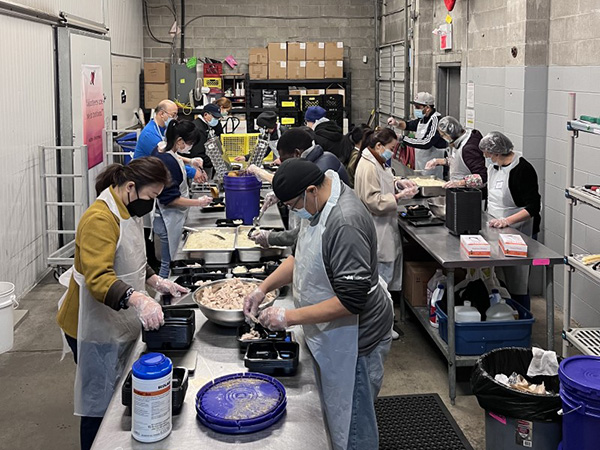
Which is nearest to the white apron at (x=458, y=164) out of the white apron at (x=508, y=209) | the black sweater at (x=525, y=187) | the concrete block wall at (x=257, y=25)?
the white apron at (x=508, y=209)

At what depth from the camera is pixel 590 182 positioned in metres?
5.12

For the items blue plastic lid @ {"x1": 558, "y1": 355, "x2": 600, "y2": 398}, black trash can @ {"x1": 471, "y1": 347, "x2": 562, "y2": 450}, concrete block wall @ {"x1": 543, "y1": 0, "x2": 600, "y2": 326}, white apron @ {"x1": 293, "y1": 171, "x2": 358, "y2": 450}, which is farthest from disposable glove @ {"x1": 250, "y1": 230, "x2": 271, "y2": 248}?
concrete block wall @ {"x1": 543, "y1": 0, "x2": 600, "y2": 326}

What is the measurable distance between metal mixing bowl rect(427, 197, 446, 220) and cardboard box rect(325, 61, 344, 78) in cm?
637

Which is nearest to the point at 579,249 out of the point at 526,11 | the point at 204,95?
the point at 526,11

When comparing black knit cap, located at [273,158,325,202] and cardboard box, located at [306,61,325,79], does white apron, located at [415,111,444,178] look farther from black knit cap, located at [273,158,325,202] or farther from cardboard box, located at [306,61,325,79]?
black knit cap, located at [273,158,325,202]

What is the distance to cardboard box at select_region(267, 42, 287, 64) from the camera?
38.6 feet

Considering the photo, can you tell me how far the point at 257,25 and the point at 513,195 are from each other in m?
8.63

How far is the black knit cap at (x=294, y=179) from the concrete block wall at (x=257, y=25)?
1040cm

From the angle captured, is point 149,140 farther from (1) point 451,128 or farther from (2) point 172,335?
(2) point 172,335

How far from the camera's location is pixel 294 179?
2.54m

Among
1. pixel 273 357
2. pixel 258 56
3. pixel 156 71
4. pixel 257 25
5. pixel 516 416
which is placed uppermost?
pixel 257 25

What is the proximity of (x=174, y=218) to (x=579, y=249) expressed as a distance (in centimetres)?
315

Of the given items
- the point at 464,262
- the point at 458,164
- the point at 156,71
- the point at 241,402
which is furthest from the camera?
the point at 156,71

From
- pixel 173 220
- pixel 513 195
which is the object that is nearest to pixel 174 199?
pixel 173 220
